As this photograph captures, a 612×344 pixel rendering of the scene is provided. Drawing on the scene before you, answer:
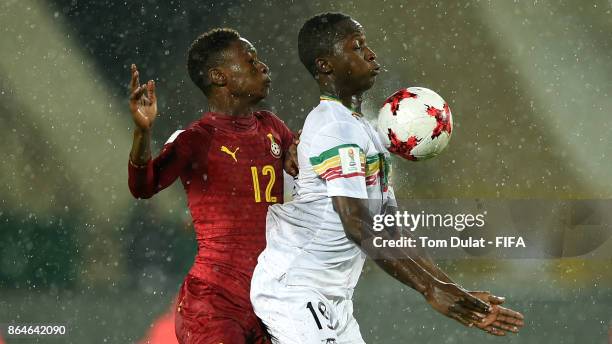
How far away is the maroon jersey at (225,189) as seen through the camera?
12.4 ft

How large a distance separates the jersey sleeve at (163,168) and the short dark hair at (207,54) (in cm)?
40

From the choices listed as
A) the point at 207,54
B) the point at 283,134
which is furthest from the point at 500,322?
the point at 207,54

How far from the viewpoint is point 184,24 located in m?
7.13

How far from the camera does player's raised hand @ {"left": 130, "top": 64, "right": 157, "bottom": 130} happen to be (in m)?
3.55

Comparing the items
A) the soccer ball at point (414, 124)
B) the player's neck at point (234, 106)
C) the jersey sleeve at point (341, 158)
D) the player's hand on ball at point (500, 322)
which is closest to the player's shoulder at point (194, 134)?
the player's neck at point (234, 106)

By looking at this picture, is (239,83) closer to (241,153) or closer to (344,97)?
(241,153)

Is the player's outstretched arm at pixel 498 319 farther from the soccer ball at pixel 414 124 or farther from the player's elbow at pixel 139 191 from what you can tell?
the player's elbow at pixel 139 191

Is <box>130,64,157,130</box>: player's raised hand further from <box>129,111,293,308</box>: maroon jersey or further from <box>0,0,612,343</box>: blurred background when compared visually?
<box>0,0,612,343</box>: blurred background

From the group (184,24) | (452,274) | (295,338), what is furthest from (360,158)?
(184,24)

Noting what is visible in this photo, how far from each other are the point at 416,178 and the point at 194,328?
3.55m

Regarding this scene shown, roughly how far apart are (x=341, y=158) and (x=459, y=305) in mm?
662

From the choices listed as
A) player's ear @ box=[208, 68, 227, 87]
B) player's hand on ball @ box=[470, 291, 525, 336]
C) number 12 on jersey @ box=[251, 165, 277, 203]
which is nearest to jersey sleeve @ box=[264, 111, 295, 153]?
number 12 on jersey @ box=[251, 165, 277, 203]

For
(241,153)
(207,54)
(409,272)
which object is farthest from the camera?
(207,54)

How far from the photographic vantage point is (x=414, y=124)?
3586 millimetres
